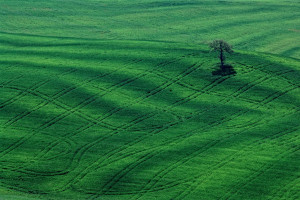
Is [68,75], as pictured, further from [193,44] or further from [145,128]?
[193,44]

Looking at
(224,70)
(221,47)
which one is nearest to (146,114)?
(224,70)

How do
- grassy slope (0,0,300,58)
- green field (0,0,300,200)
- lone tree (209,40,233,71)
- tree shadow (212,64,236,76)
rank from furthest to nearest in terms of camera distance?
1. grassy slope (0,0,300,58)
2. lone tree (209,40,233,71)
3. tree shadow (212,64,236,76)
4. green field (0,0,300,200)

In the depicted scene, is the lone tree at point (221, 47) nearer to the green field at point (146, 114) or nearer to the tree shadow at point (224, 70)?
the tree shadow at point (224, 70)

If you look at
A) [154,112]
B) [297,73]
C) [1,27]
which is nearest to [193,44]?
[297,73]

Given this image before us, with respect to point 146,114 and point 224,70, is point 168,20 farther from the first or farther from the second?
point 146,114

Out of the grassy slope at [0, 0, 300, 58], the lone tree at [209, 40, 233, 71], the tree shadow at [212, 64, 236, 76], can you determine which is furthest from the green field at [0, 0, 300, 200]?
the lone tree at [209, 40, 233, 71]

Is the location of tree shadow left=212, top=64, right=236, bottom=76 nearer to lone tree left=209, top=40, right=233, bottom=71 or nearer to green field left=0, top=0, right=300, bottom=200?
lone tree left=209, top=40, right=233, bottom=71

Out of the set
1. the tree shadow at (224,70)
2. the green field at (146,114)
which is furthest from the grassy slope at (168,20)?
the tree shadow at (224,70)
